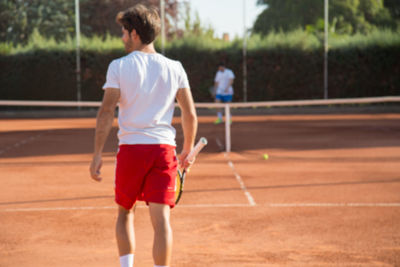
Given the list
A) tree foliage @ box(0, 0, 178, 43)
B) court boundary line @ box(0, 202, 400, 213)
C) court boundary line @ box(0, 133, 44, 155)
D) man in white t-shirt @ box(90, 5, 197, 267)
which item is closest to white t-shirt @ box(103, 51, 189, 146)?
man in white t-shirt @ box(90, 5, 197, 267)

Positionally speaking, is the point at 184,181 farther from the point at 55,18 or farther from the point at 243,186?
the point at 55,18

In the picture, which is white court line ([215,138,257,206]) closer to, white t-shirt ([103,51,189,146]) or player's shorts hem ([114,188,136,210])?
player's shorts hem ([114,188,136,210])

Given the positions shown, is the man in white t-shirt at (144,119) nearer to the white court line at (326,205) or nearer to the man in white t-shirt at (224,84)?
the white court line at (326,205)

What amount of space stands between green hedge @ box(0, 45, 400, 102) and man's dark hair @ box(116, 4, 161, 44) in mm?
21886

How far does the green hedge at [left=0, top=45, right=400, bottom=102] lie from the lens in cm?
2500

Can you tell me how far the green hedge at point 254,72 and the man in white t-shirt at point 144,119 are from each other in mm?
21870

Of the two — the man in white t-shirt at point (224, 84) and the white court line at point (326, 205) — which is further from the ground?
the man in white t-shirt at point (224, 84)

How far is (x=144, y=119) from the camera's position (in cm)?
323

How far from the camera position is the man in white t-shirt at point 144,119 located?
3.17 m

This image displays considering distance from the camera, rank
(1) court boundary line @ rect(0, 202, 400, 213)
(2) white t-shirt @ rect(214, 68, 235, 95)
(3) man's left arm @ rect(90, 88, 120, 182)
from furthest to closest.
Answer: (2) white t-shirt @ rect(214, 68, 235, 95) < (1) court boundary line @ rect(0, 202, 400, 213) < (3) man's left arm @ rect(90, 88, 120, 182)

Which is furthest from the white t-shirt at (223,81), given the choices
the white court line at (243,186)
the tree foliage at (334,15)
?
the tree foliage at (334,15)

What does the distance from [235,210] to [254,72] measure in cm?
1950

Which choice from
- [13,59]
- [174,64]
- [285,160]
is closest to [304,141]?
[285,160]

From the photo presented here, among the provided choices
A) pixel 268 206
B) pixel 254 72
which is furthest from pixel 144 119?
pixel 254 72
